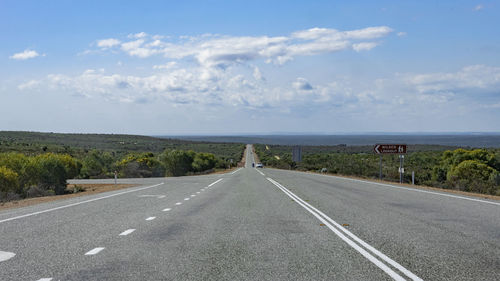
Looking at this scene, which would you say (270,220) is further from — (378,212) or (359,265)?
(359,265)

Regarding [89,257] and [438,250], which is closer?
[89,257]

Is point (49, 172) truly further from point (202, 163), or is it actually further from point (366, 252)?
point (202, 163)

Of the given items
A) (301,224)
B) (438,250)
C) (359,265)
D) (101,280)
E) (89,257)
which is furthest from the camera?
(301,224)

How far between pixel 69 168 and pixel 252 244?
44.1m

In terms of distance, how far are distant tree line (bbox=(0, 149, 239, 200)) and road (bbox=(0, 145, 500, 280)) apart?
614 inches

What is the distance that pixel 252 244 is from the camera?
26.8ft

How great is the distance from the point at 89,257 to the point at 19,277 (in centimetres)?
125

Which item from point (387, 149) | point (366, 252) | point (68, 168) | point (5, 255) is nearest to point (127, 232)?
point (5, 255)

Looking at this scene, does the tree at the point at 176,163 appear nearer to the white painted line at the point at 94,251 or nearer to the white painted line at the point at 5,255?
the white painted line at the point at 94,251

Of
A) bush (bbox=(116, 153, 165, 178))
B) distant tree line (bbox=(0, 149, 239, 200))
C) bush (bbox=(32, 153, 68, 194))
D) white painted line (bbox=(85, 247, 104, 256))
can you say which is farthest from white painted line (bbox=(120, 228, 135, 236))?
bush (bbox=(116, 153, 165, 178))

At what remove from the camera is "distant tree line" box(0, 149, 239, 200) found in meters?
A: 32.6

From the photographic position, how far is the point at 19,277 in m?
5.91

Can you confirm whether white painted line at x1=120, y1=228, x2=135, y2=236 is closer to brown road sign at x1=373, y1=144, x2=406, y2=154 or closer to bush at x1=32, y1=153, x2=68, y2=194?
brown road sign at x1=373, y1=144, x2=406, y2=154

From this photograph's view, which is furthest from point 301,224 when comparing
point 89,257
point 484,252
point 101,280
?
point 101,280
